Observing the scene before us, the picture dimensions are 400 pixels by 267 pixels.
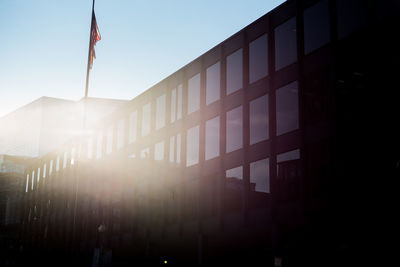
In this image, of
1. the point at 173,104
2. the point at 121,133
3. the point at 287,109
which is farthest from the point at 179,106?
the point at 287,109

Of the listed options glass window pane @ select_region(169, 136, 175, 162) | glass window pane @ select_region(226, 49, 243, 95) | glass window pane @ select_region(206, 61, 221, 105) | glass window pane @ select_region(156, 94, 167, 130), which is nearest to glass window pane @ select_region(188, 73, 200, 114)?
glass window pane @ select_region(206, 61, 221, 105)

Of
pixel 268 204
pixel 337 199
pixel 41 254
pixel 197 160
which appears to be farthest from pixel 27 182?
pixel 337 199

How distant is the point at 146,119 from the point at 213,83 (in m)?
10.8

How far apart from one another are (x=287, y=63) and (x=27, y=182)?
6220 centimetres

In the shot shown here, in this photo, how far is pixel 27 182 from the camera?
77.4m

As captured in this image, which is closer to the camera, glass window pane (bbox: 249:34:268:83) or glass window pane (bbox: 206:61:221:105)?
glass window pane (bbox: 249:34:268:83)

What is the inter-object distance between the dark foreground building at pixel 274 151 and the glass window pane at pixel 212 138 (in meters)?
0.13

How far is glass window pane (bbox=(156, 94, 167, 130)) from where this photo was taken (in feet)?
129

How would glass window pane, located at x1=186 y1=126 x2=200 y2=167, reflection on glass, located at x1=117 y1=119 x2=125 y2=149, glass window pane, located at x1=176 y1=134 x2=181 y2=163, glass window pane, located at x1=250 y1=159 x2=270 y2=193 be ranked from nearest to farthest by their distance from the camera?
glass window pane, located at x1=250 y1=159 x2=270 y2=193 → glass window pane, located at x1=186 y1=126 x2=200 y2=167 → glass window pane, located at x1=176 y1=134 x2=181 y2=163 → reflection on glass, located at x1=117 y1=119 x2=125 y2=149

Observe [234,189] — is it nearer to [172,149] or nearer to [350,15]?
[172,149]

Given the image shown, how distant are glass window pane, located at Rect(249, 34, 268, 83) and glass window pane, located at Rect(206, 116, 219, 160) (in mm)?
4548

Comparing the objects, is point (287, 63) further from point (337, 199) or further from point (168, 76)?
point (168, 76)

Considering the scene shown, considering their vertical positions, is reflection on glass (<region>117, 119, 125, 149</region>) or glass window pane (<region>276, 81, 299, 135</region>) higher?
reflection on glass (<region>117, 119, 125, 149</region>)

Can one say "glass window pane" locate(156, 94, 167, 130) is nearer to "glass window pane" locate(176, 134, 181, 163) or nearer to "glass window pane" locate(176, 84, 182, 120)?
"glass window pane" locate(176, 84, 182, 120)
